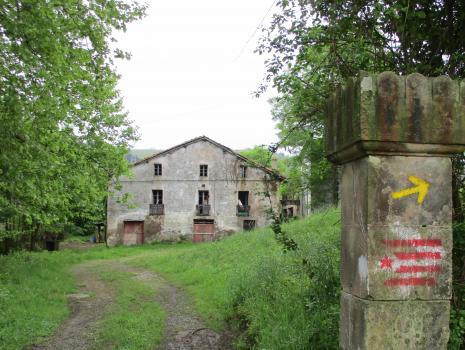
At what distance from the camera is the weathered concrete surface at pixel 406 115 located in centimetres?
296

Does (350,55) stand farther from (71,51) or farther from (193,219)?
(193,219)

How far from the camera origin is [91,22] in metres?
8.30

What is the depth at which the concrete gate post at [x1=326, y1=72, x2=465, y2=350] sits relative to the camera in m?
2.99

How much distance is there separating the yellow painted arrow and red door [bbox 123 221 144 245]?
34.6 metres

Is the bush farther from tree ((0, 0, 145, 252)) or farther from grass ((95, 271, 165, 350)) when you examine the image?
tree ((0, 0, 145, 252))

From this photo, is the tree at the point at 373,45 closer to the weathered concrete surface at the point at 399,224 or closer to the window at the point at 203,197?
the weathered concrete surface at the point at 399,224

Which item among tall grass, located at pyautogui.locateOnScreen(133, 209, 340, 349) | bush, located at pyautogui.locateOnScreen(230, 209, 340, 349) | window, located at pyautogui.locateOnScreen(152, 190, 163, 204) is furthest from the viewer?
window, located at pyautogui.locateOnScreen(152, 190, 163, 204)

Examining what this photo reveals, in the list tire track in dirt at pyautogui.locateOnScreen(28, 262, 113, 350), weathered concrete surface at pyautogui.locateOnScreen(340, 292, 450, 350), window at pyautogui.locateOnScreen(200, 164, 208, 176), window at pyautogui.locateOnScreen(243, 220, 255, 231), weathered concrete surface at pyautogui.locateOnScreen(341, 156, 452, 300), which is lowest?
tire track in dirt at pyautogui.locateOnScreen(28, 262, 113, 350)

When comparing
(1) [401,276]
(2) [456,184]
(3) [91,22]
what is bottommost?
(1) [401,276]

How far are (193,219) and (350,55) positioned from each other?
31711 mm

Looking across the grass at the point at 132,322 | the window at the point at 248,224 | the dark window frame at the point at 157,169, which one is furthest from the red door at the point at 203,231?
the grass at the point at 132,322

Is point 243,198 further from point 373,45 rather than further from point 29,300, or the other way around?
point 373,45

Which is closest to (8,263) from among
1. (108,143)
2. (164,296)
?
(108,143)

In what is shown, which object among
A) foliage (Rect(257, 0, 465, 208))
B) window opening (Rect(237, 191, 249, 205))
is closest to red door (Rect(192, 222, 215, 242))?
window opening (Rect(237, 191, 249, 205))
